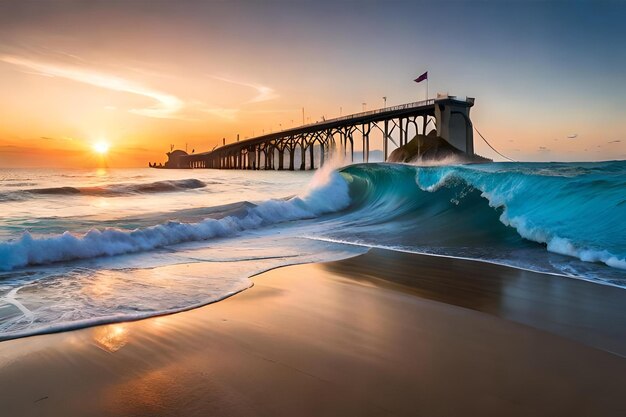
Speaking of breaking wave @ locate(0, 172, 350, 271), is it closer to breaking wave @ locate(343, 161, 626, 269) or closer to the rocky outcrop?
breaking wave @ locate(343, 161, 626, 269)

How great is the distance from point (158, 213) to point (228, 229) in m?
4.64

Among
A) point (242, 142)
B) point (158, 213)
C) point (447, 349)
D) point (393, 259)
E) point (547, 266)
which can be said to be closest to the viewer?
point (447, 349)

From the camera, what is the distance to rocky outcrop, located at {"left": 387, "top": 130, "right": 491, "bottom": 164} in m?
48.9

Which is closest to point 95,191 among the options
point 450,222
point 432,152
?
point 450,222

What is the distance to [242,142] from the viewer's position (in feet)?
339

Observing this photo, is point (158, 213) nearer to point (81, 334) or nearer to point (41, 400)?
point (81, 334)

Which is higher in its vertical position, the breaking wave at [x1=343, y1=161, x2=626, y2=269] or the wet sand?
the breaking wave at [x1=343, y1=161, x2=626, y2=269]

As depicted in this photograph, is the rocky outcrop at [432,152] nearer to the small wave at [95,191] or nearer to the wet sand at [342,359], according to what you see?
the small wave at [95,191]

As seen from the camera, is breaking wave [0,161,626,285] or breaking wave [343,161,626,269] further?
breaking wave [343,161,626,269]

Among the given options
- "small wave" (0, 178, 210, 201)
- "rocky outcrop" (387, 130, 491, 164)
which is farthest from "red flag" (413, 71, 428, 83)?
"small wave" (0, 178, 210, 201)

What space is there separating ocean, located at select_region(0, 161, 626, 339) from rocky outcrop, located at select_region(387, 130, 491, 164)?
3570 centimetres

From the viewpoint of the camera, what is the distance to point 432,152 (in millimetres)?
49531

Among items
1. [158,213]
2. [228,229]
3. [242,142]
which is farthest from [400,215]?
[242,142]

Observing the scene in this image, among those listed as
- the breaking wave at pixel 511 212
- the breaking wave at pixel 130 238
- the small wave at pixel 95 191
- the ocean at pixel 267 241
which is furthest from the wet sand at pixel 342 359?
the small wave at pixel 95 191
